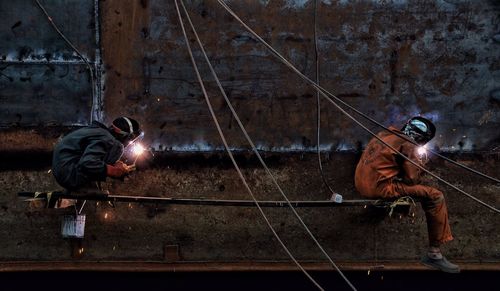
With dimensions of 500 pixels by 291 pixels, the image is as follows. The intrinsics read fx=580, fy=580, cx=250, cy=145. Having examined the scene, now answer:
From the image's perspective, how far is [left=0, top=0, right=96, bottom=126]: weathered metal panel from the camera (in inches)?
233

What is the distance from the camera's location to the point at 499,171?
20.5 feet

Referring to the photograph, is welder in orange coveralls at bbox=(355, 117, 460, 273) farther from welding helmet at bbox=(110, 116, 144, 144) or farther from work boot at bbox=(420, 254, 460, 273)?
welding helmet at bbox=(110, 116, 144, 144)

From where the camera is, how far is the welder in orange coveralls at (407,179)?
553 cm

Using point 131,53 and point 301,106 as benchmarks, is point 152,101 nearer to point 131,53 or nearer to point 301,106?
point 131,53

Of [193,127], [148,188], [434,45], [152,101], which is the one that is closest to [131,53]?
[152,101]

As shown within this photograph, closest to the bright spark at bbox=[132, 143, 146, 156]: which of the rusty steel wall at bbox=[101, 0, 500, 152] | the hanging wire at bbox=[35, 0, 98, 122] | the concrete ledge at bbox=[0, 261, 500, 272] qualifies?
→ the rusty steel wall at bbox=[101, 0, 500, 152]

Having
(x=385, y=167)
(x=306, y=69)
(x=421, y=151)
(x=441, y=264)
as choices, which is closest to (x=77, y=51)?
(x=306, y=69)

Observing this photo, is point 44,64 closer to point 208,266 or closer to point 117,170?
point 117,170

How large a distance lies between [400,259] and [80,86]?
3.81 meters

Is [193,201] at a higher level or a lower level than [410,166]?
lower

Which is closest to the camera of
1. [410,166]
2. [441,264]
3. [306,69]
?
[410,166]

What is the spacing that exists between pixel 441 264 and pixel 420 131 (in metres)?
1.34

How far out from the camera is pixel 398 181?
5.70 m
